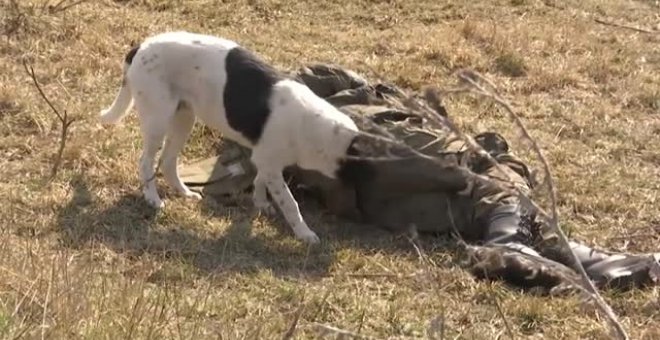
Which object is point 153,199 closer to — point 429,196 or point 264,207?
point 264,207

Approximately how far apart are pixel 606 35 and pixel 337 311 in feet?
20.0

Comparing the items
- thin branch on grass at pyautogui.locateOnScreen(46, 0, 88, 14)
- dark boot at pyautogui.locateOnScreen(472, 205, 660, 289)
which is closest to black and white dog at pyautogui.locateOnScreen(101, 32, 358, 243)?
dark boot at pyautogui.locateOnScreen(472, 205, 660, 289)

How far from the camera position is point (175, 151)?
558 centimetres

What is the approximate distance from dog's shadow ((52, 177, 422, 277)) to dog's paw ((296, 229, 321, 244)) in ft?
0.13

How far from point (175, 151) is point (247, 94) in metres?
0.63

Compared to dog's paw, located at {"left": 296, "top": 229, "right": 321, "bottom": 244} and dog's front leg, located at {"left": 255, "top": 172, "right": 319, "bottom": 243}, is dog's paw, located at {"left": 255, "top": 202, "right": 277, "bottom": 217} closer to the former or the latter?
dog's front leg, located at {"left": 255, "top": 172, "right": 319, "bottom": 243}

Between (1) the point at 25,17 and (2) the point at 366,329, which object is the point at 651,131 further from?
(1) the point at 25,17

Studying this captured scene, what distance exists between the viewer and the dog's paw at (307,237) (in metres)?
5.08

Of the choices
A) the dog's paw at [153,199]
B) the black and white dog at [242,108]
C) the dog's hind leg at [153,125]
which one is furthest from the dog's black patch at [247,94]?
the dog's paw at [153,199]

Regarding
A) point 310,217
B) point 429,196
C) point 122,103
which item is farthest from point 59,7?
point 429,196

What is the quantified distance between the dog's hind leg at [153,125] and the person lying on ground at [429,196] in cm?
34

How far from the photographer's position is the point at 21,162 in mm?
5750

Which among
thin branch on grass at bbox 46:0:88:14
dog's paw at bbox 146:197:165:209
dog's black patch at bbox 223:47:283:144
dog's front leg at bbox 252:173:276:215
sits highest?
dog's black patch at bbox 223:47:283:144

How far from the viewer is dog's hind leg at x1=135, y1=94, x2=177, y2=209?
5312 millimetres
